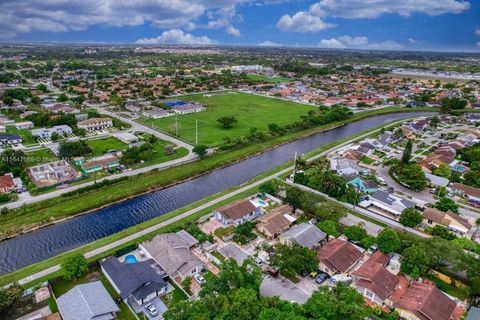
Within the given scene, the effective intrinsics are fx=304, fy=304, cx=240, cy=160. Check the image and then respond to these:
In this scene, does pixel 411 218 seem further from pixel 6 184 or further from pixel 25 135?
pixel 25 135

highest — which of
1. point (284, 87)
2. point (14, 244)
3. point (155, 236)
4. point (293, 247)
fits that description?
point (284, 87)

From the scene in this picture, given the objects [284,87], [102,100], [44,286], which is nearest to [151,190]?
[44,286]

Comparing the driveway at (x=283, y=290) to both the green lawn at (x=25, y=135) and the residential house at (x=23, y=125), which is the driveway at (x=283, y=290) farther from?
the residential house at (x=23, y=125)

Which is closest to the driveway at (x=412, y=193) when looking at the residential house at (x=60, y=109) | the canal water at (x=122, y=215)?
the canal water at (x=122, y=215)

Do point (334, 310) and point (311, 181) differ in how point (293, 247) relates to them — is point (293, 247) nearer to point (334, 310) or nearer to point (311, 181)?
point (334, 310)

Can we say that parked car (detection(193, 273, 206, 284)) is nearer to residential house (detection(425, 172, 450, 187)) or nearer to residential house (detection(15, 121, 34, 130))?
residential house (detection(425, 172, 450, 187))

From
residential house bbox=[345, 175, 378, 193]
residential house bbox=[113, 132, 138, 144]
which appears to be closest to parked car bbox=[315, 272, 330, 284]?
residential house bbox=[345, 175, 378, 193]

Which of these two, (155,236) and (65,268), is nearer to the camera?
(65,268)
